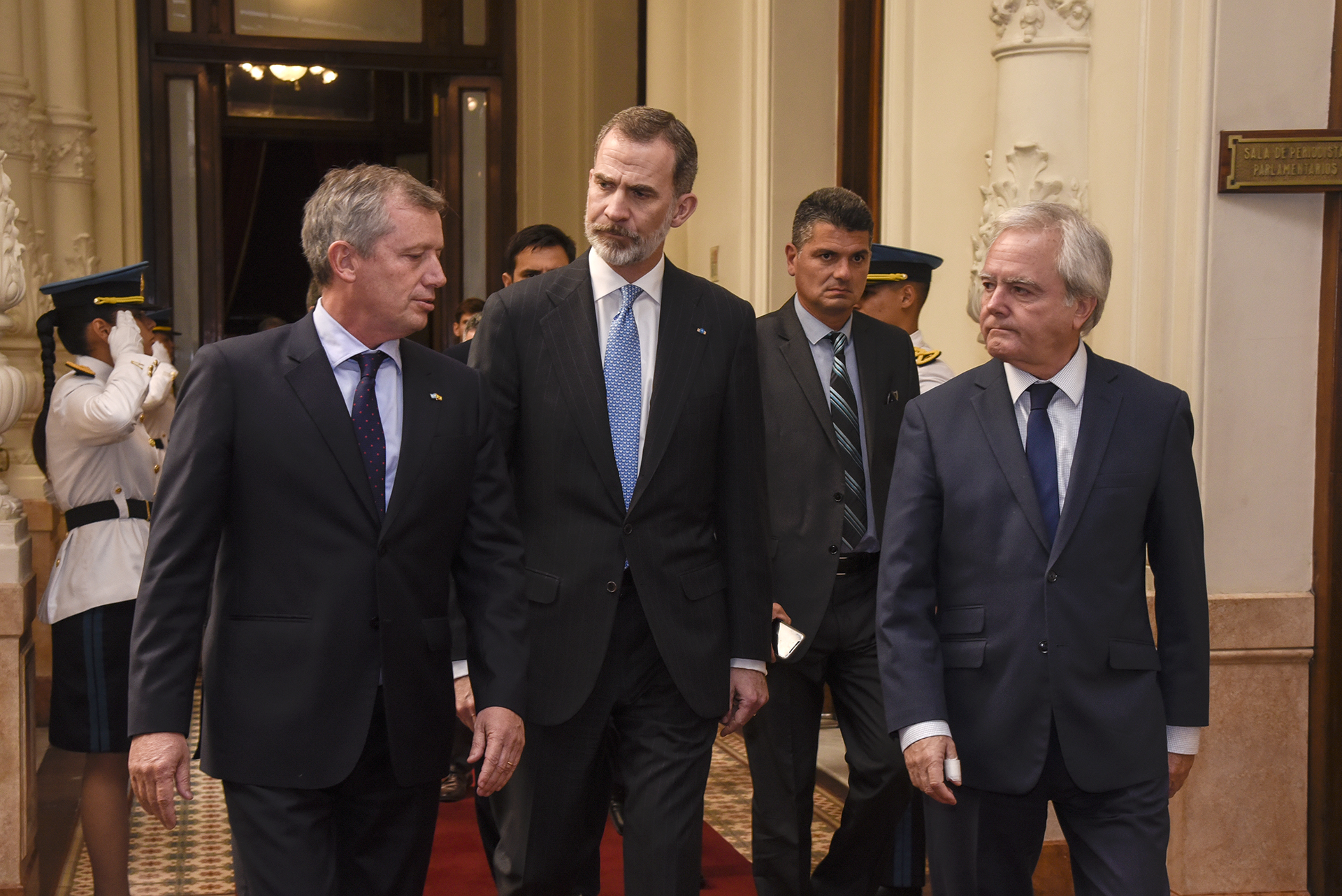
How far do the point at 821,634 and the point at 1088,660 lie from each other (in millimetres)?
1333

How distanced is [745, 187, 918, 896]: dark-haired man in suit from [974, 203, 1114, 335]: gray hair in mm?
1254

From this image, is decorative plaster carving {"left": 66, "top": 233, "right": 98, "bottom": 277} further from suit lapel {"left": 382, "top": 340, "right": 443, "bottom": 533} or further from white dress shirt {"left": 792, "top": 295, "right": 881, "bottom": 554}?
suit lapel {"left": 382, "top": 340, "right": 443, "bottom": 533}

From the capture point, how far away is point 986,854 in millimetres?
2748

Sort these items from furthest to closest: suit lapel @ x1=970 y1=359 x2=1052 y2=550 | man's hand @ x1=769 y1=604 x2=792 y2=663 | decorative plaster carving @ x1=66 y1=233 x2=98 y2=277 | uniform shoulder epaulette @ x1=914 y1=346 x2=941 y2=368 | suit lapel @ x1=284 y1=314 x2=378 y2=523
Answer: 1. decorative plaster carving @ x1=66 y1=233 x2=98 y2=277
2. uniform shoulder epaulette @ x1=914 y1=346 x2=941 y2=368
3. man's hand @ x1=769 y1=604 x2=792 y2=663
4. suit lapel @ x1=970 y1=359 x2=1052 y2=550
5. suit lapel @ x1=284 y1=314 x2=378 y2=523

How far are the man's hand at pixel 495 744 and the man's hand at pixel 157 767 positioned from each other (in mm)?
511

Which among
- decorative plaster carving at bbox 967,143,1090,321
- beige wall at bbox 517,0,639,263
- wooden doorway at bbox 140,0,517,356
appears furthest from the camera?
beige wall at bbox 517,0,639,263

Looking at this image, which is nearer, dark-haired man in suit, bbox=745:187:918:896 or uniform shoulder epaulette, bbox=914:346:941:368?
dark-haired man in suit, bbox=745:187:918:896

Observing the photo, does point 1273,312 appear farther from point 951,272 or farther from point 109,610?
point 109,610

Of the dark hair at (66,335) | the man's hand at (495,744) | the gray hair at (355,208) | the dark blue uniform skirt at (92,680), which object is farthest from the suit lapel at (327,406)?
the dark hair at (66,335)

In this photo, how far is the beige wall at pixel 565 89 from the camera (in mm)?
11602

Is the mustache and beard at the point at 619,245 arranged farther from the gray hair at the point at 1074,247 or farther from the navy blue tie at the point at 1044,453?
the navy blue tie at the point at 1044,453

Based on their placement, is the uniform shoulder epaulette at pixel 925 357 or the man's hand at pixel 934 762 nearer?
the man's hand at pixel 934 762

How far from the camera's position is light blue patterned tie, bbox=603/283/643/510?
3.13 m

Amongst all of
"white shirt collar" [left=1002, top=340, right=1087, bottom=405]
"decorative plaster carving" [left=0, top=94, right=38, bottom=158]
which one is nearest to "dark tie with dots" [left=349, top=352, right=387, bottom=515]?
"white shirt collar" [left=1002, top=340, right=1087, bottom=405]
